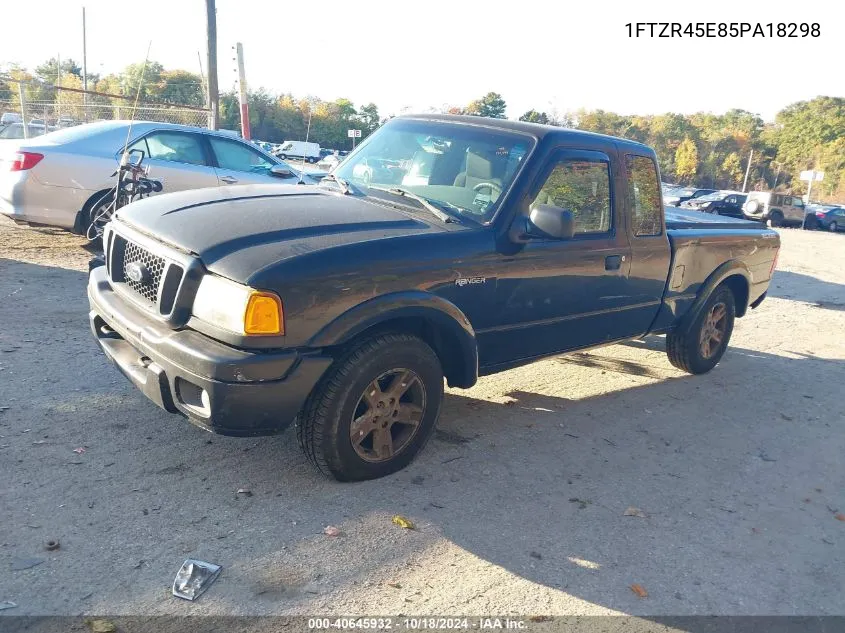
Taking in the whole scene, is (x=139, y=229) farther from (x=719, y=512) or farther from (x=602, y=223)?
(x=719, y=512)

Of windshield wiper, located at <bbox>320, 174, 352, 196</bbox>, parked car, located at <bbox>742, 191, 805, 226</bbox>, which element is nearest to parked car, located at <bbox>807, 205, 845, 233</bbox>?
parked car, located at <bbox>742, 191, 805, 226</bbox>

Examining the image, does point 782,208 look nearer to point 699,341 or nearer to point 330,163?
point 330,163

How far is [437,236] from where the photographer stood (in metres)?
3.72

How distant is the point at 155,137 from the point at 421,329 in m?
6.00

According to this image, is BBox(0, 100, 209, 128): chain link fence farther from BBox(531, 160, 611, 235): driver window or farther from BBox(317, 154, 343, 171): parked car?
BBox(531, 160, 611, 235): driver window

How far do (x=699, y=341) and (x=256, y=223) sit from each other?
4.19 meters

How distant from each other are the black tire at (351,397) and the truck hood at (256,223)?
55 cm

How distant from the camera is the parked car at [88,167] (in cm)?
782

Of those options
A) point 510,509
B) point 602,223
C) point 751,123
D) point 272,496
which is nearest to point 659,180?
point 602,223

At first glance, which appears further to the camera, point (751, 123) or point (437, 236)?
point (751, 123)

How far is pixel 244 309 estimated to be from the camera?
3.03 m

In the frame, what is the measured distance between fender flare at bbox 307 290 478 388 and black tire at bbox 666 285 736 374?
2837 millimetres

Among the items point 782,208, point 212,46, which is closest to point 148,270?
point 212,46

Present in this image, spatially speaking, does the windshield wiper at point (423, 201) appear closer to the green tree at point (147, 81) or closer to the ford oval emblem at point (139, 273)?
the ford oval emblem at point (139, 273)
